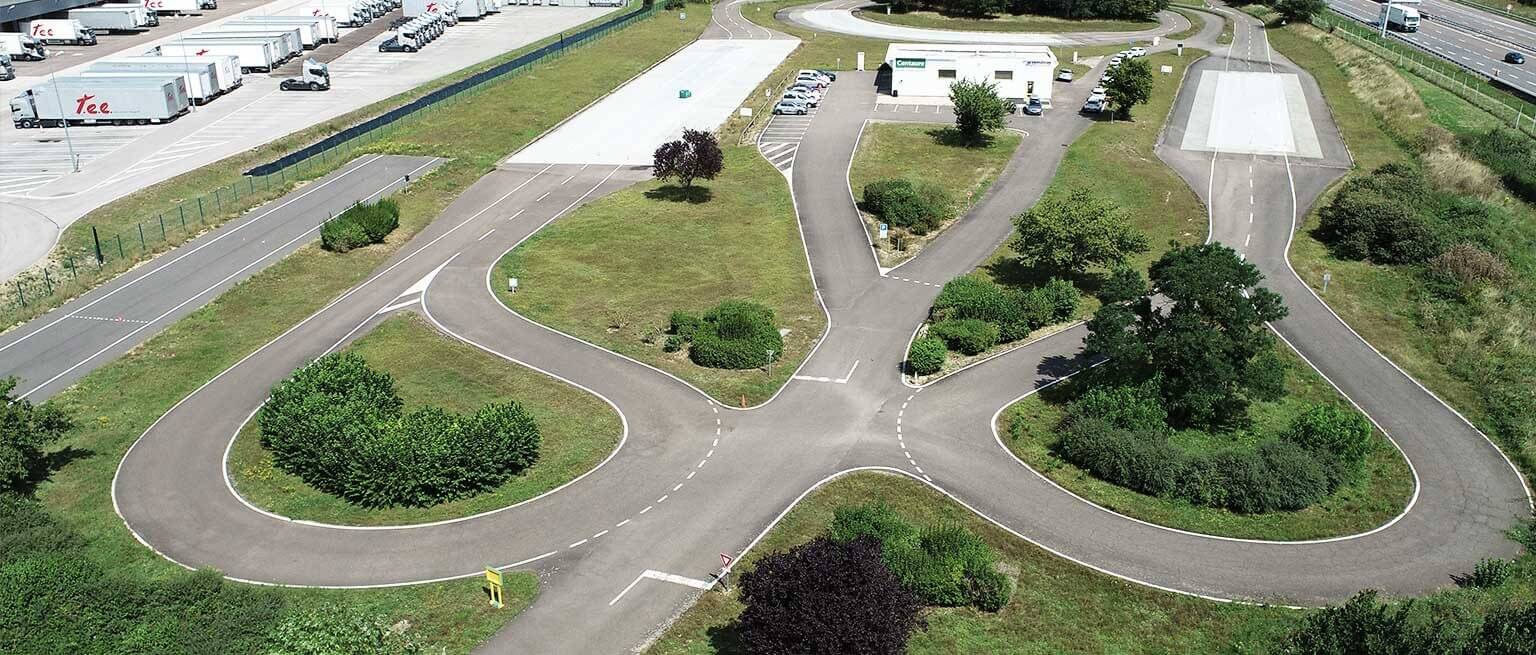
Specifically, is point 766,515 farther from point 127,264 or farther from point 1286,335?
point 127,264

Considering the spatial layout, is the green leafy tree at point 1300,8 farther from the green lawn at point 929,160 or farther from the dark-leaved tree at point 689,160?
the dark-leaved tree at point 689,160

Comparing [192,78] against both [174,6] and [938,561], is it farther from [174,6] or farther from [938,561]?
[938,561]

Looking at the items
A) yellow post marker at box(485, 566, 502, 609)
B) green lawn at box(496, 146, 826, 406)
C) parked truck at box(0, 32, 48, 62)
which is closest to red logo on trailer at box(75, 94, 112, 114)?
parked truck at box(0, 32, 48, 62)

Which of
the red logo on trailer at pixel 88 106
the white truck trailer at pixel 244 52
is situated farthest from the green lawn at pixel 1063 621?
the white truck trailer at pixel 244 52

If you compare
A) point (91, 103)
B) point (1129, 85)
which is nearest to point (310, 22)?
point (91, 103)

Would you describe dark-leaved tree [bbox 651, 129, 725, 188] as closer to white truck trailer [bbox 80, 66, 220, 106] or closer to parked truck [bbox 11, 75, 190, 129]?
parked truck [bbox 11, 75, 190, 129]

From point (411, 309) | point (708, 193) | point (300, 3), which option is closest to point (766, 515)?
point (411, 309)
